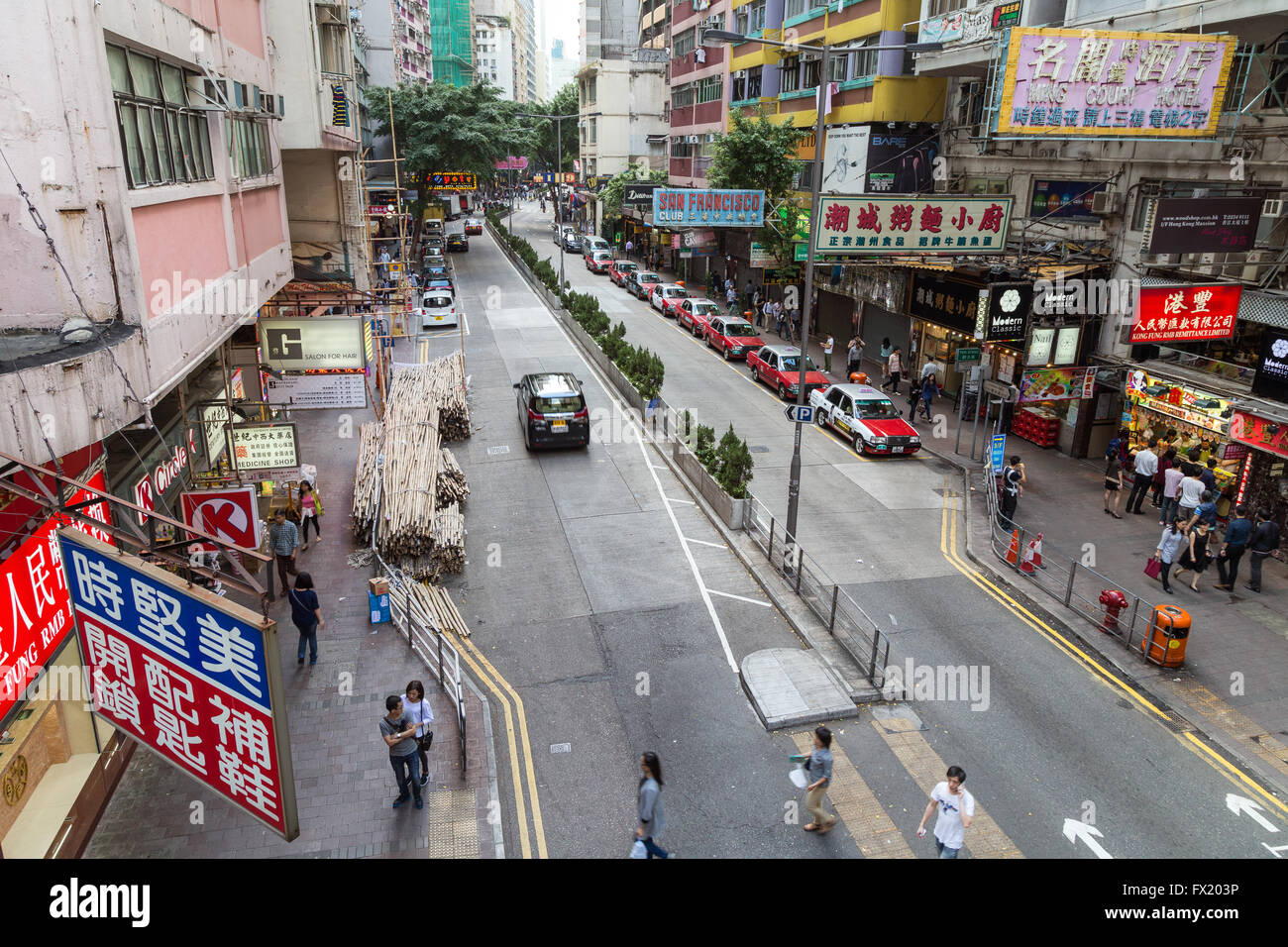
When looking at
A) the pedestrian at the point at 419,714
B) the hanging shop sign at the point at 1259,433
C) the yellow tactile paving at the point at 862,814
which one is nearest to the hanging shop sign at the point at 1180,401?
the hanging shop sign at the point at 1259,433

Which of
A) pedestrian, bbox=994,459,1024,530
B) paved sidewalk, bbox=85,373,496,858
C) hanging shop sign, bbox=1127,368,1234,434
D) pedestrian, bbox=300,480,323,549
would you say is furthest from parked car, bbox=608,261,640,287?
paved sidewalk, bbox=85,373,496,858

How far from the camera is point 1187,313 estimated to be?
55.5ft

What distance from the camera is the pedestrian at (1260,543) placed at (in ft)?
48.5

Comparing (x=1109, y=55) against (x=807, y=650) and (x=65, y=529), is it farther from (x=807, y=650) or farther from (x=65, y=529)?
(x=65, y=529)

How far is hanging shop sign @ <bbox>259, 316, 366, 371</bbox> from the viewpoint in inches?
565

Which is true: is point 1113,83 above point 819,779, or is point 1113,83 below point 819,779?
above

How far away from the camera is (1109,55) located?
15.3 metres

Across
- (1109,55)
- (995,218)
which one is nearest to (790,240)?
(995,218)

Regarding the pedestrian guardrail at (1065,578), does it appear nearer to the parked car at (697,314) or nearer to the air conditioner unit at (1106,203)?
the air conditioner unit at (1106,203)

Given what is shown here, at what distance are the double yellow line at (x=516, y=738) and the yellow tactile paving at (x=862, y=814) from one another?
339 centimetres

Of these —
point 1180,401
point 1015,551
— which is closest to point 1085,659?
point 1015,551

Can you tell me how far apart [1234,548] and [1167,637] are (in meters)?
3.75

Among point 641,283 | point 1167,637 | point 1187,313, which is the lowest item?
point 1167,637

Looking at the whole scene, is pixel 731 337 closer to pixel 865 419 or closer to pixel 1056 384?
pixel 865 419
